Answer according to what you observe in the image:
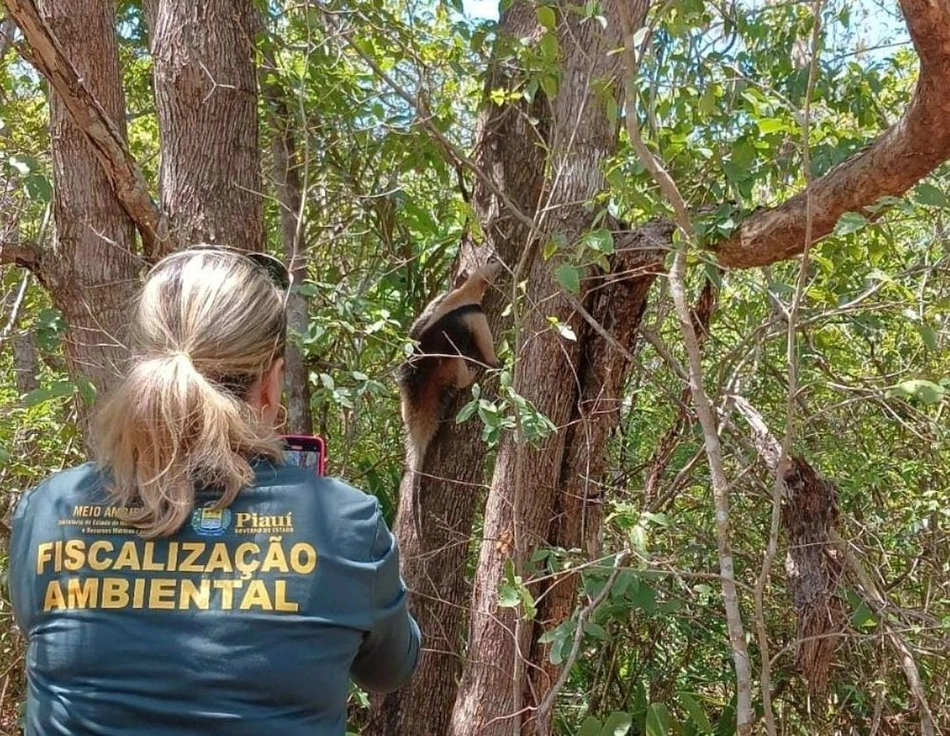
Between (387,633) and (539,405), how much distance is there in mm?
2226

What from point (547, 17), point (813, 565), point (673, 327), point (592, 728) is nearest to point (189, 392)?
point (547, 17)

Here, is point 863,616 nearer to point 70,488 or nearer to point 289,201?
point 70,488

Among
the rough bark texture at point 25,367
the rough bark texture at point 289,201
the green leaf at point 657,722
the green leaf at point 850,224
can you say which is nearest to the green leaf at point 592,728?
the green leaf at point 657,722

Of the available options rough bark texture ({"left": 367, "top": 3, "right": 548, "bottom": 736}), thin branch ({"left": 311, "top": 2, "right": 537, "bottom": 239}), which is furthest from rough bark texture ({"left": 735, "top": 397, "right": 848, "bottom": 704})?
rough bark texture ({"left": 367, "top": 3, "right": 548, "bottom": 736})

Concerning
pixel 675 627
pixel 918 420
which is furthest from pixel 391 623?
pixel 675 627

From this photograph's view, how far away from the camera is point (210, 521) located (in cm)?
148

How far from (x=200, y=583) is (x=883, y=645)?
11.2 ft

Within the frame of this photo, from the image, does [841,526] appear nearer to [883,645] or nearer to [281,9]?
[883,645]

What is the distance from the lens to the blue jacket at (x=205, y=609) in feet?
4.62

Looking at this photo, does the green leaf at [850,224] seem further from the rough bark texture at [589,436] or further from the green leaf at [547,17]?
the rough bark texture at [589,436]

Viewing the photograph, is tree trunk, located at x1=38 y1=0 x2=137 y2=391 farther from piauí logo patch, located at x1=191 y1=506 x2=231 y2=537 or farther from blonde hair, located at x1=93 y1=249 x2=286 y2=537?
piauí logo patch, located at x1=191 y1=506 x2=231 y2=537

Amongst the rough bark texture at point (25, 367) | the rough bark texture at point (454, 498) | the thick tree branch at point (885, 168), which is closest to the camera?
the thick tree branch at point (885, 168)

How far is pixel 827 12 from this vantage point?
14.6 ft

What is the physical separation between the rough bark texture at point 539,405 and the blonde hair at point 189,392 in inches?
81.3
